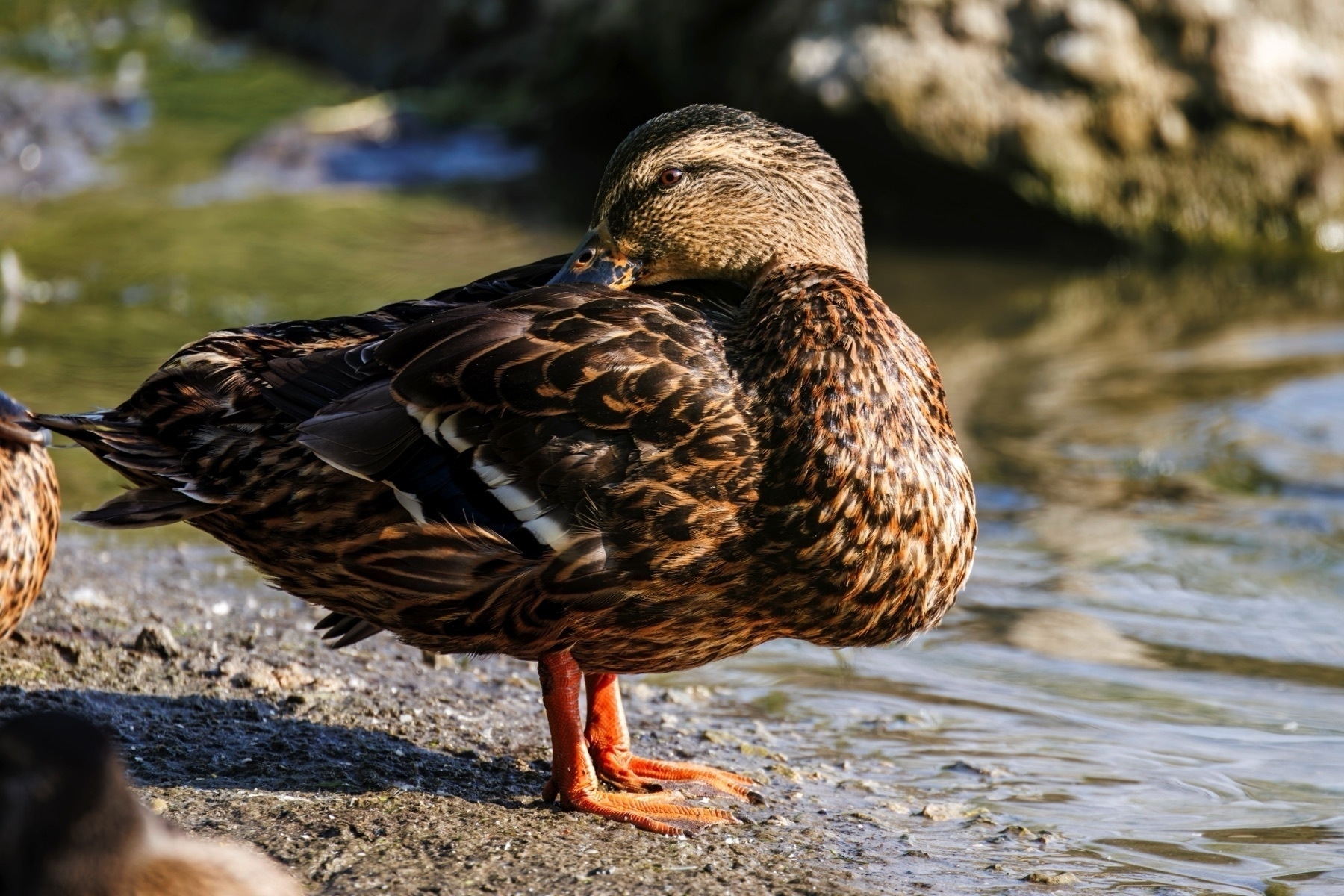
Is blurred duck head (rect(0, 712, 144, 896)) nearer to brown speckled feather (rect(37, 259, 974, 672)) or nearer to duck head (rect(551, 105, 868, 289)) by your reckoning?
brown speckled feather (rect(37, 259, 974, 672))

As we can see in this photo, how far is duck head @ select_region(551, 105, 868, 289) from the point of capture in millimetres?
4434

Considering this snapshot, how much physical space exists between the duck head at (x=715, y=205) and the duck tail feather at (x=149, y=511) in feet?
3.59

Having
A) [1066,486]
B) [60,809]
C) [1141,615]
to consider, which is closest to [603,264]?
[60,809]

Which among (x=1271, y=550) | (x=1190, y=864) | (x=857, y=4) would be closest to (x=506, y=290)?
(x=1190, y=864)

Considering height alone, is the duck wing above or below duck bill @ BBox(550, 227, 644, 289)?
below

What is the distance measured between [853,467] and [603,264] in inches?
42.4

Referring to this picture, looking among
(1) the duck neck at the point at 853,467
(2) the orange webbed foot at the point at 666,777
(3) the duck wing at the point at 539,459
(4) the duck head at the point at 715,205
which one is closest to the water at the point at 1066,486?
(2) the orange webbed foot at the point at 666,777

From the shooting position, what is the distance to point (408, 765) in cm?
438

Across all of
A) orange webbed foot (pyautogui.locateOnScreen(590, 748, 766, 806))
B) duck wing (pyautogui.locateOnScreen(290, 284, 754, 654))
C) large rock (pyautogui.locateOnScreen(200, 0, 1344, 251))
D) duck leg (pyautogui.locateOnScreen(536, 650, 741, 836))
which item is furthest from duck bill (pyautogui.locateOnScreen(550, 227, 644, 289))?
large rock (pyautogui.locateOnScreen(200, 0, 1344, 251))

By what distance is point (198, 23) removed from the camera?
60.7ft

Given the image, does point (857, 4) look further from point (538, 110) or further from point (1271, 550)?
point (1271, 550)

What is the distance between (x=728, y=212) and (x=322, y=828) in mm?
1889

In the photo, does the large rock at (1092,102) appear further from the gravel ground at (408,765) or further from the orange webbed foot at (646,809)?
the orange webbed foot at (646,809)

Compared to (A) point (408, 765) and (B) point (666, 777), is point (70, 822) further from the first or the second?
(B) point (666, 777)
